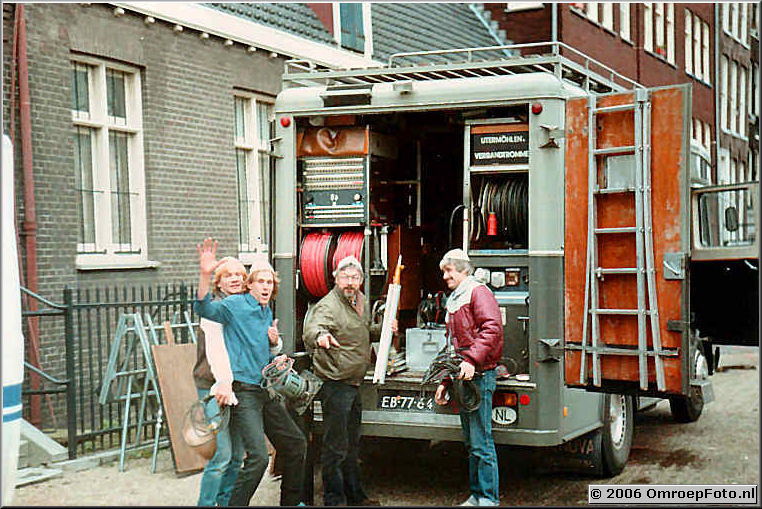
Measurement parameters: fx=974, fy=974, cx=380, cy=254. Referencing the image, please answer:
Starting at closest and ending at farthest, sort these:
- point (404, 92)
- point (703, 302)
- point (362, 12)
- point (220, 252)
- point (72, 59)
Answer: point (404, 92) < point (703, 302) < point (72, 59) < point (220, 252) < point (362, 12)

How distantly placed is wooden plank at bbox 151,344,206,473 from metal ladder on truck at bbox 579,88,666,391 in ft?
11.9

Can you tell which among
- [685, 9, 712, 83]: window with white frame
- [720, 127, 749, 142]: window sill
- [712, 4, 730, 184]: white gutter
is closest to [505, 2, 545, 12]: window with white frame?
[685, 9, 712, 83]: window with white frame

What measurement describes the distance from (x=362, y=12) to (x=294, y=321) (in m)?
9.30

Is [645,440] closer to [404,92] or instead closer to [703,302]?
[703,302]

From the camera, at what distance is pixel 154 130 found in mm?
11961

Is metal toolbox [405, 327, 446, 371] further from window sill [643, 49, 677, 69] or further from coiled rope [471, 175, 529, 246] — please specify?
window sill [643, 49, 677, 69]

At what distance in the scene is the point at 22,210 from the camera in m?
10.2

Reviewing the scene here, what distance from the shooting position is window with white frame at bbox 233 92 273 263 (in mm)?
13484

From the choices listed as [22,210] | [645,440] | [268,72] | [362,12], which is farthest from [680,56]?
[22,210]

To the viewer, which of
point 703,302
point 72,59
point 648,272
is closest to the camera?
point 648,272

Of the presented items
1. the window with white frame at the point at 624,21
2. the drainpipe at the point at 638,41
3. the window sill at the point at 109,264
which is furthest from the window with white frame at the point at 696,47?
the window sill at the point at 109,264

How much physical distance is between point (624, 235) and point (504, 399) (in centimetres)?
151

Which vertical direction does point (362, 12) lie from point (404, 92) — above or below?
above

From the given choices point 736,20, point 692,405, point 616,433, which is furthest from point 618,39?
point 616,433
